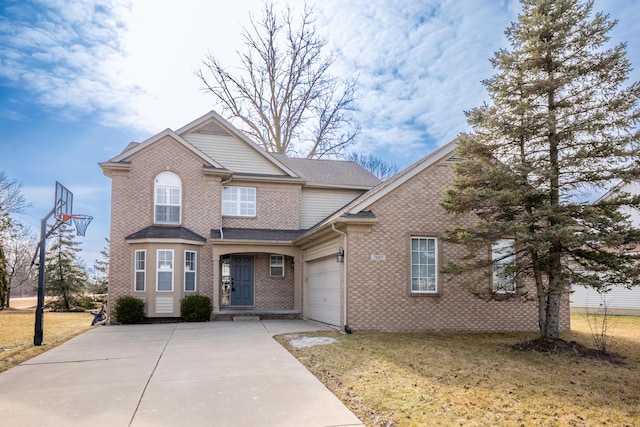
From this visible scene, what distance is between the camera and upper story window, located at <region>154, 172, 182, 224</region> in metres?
17.3

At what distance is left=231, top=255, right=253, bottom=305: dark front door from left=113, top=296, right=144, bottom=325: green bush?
12.1 ft

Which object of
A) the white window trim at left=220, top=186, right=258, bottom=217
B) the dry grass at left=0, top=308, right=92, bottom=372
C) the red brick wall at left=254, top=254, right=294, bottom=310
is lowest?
the dry grass at left=0, top=308, right=92, bottom=372

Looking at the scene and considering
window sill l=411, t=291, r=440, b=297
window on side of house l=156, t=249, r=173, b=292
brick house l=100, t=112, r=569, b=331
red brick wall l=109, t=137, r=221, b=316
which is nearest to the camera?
brick house l=100, t=112, r=569, b=331

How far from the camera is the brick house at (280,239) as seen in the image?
12.5 m

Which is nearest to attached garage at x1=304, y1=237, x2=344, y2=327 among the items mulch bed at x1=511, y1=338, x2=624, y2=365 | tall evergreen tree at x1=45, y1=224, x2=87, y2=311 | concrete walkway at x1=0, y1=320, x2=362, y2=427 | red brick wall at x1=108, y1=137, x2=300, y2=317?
red brick wall at x1=108, y1=137, x2=300, y2=317

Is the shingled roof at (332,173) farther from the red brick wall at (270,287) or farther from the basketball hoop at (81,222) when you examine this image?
the basketball hoop at (81,222)

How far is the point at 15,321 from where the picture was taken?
17.5m

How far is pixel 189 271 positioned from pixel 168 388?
10627 millimetres

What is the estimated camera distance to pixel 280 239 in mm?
17453

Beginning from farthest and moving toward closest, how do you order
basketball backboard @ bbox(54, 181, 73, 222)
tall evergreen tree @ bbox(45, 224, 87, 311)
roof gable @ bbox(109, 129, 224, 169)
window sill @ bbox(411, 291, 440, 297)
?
tall evergreen tree @ bbox(45, 224, 87, 311), roof gable @ bbox(109, 129, 224, 169), window sill @ bbox(411, 291, 440, 297), basketball backboard @ bbox(54, 181, 73, 222)

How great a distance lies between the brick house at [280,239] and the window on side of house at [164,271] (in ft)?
0.11

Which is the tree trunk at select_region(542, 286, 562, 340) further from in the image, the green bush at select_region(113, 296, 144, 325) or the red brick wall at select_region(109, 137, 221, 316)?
the green bush at select_region(113, 296, 144, 325)

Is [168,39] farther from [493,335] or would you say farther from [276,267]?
[493,335]

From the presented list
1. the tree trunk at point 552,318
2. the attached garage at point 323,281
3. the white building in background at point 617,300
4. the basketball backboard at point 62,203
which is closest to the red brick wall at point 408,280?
the attached garage at point 323,281
